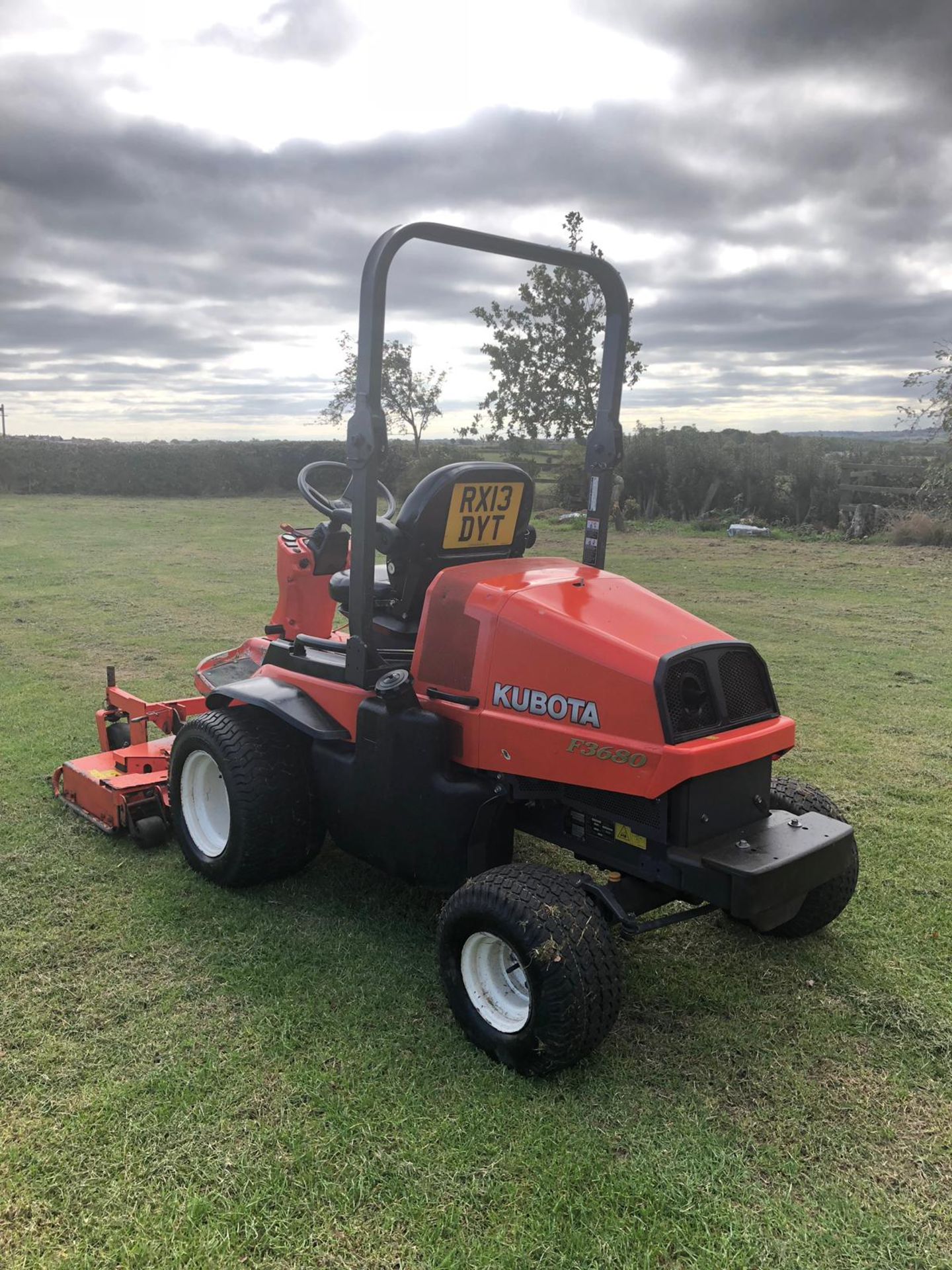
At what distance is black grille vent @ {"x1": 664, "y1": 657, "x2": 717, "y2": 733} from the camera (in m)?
2.92

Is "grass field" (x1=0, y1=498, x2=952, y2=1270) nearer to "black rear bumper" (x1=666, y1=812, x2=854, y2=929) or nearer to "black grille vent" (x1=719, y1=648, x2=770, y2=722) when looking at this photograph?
"black rear bumper" (x1=666, y1=812, x2=854, y2=929)

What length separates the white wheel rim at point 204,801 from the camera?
400 centimetres

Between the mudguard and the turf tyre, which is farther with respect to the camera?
the mudguard

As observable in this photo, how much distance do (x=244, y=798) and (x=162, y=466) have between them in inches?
1083

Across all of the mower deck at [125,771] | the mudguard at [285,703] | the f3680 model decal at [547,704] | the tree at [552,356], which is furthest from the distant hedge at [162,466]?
the f3680 model decal at [547,704]

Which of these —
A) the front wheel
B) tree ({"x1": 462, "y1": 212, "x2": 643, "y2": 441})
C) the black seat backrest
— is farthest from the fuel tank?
tree ({"x1": 462, "y1": 212, "x2": 643, "y2": 441})

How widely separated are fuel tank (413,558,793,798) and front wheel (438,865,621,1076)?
0.40 m

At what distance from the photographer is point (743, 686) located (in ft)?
10.4

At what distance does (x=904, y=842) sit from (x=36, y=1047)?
3746 mm

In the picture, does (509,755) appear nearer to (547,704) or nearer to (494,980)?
(547,704)

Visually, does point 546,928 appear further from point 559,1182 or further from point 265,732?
point 265,732

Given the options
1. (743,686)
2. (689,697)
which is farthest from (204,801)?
(743,686)

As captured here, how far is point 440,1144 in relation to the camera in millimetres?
2473

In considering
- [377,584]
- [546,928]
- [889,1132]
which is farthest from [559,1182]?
[377,584]
